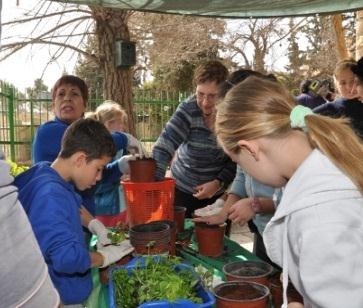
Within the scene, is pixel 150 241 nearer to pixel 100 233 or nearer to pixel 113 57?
pixel 100 233

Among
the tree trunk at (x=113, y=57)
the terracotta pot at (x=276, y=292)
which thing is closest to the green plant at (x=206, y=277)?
the terracotta pot at (x=276, y=292)

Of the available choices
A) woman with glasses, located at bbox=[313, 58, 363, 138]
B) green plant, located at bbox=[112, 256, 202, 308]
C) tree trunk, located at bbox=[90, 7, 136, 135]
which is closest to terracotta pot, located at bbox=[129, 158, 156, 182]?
green plant, located at bbox=[112, 256, 202, 308]

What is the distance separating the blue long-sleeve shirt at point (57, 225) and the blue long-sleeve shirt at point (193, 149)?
1095mm

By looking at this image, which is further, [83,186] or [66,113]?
[66,113]

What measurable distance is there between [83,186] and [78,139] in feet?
0.64

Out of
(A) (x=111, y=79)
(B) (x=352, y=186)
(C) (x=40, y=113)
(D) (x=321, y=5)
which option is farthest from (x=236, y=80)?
(C) (x=40, y=113)

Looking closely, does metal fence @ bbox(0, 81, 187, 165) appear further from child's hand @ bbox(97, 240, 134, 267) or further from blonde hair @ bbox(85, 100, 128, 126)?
child's hand @ bbox(97, 240, 134, 267)

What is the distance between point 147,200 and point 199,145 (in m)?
0.77

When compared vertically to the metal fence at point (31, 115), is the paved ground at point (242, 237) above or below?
below

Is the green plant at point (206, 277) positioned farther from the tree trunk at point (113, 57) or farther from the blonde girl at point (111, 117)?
the tree trunk at point (113, 57)

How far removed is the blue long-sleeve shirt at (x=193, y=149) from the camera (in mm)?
2828

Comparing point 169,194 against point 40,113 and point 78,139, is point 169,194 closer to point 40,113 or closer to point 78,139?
point 78,139

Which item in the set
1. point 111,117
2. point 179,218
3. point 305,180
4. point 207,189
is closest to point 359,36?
point 111,117

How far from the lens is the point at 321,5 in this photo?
395 centimetres
